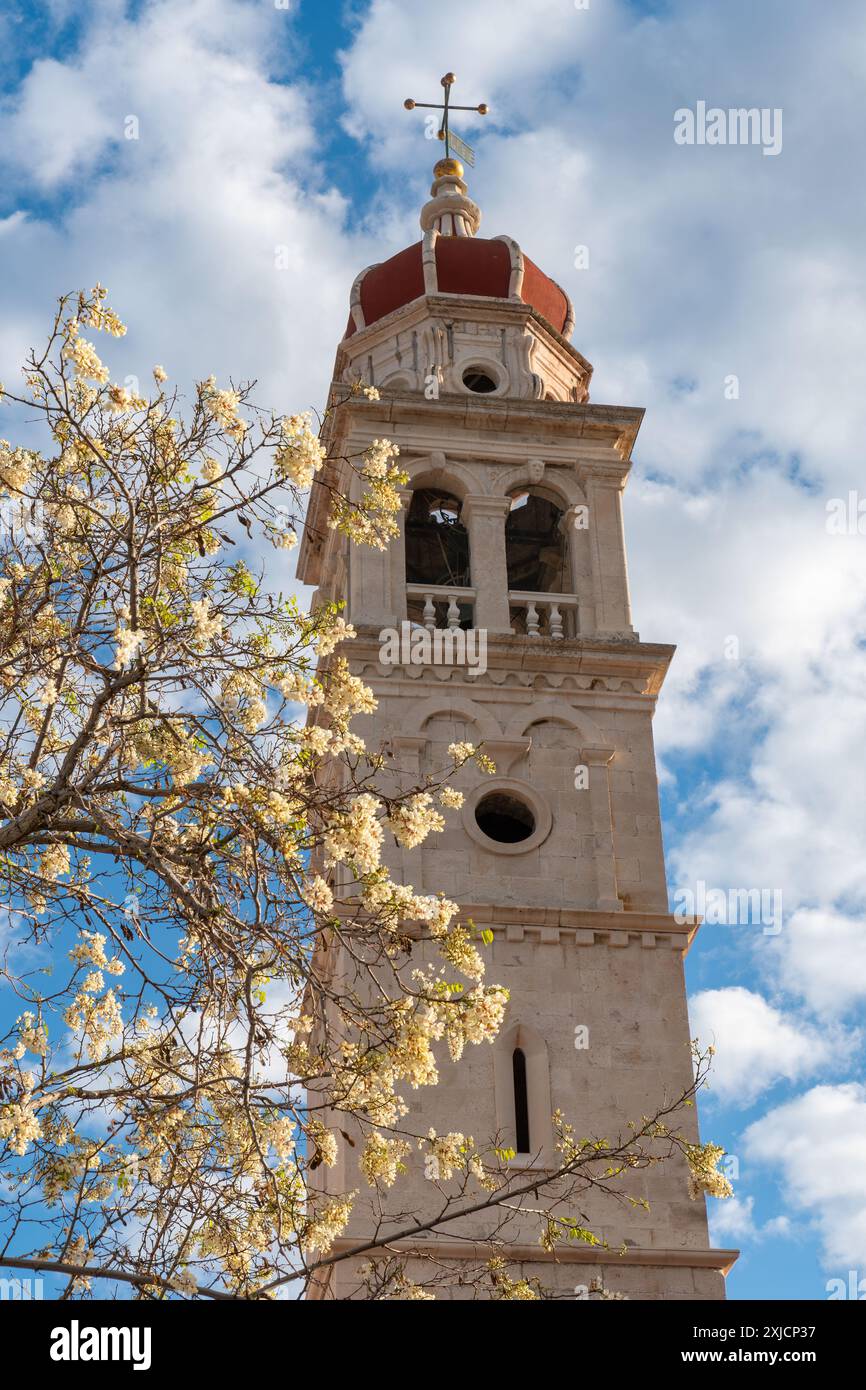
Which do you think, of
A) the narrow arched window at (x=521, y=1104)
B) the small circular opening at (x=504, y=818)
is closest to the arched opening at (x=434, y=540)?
the small circular opening at (x=504, y=818)

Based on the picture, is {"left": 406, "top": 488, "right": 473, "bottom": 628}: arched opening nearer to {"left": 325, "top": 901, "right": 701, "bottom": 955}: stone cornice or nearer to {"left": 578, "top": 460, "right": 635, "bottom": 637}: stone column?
{"left": 578, "top": 460, "right": 635, "bottom": 637}: stone column

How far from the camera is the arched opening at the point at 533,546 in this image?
33.7 meters

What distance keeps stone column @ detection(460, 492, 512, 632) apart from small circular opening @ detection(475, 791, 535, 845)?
2.79m

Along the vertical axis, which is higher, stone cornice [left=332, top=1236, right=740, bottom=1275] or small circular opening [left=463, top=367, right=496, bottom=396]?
small circular opening [left=463, top=367, right=496, bottom=396]

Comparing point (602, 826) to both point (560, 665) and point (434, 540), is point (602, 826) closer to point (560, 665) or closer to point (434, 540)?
point (560, 665)

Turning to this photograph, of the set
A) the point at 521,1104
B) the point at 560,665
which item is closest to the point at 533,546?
the point at 560,665

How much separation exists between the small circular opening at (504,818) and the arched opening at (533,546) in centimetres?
586

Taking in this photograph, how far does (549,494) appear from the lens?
106 ft

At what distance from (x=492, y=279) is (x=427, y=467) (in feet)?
16.9

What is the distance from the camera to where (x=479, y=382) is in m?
33.7

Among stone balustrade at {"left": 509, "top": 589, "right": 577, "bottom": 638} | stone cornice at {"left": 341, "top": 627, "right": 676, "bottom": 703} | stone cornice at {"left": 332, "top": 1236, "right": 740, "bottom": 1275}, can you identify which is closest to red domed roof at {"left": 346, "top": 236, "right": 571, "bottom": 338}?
stone balustrade at {"left": 509, "top": 589, "right": 577, "bottom": 638}

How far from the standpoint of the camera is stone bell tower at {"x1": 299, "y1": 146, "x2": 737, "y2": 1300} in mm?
24953
